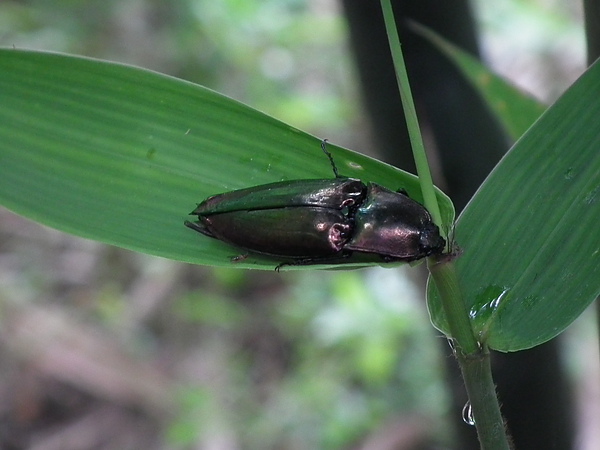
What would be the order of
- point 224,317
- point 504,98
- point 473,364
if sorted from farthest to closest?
point 224,317, point 504,98, point 473,364

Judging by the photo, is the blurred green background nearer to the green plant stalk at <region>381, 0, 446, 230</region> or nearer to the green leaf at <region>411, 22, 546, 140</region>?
the green leaf at <region>411, 22, 546, 140</region>

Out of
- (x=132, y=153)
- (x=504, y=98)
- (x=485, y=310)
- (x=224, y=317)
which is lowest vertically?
(x=224, y=317)

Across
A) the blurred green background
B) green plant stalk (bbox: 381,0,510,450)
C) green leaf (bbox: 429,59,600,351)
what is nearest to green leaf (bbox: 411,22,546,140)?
green leaf (bbox: 429,59,600,351)

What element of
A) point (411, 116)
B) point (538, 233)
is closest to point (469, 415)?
point (538, 233)

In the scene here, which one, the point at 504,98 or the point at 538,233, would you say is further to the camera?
the point at 504,98

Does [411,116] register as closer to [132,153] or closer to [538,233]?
[538,233]

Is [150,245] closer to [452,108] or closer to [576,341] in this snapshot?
[452,108]
